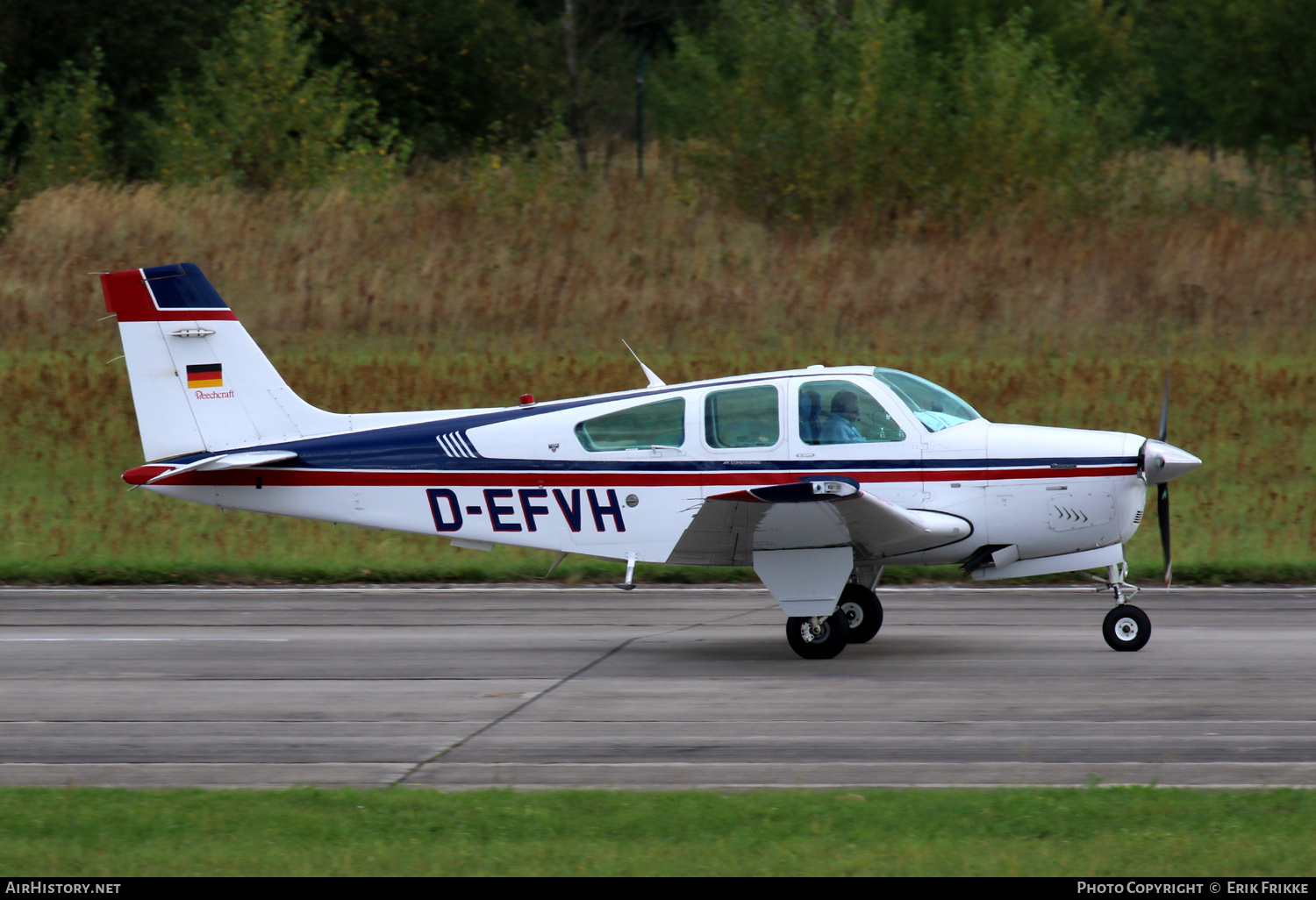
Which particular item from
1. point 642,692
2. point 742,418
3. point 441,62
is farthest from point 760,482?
point 441,62

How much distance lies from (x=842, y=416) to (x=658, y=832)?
452cm

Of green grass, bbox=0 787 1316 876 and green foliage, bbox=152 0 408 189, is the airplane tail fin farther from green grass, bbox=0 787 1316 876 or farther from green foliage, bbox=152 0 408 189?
green foliage, bbox=152 0 408 189

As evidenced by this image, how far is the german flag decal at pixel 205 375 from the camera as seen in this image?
428 inches

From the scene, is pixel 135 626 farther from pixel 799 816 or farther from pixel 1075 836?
pixel 1075 836

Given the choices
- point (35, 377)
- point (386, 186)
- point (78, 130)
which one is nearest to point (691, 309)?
point (386, 186)

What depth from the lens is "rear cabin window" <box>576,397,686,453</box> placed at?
9.97m

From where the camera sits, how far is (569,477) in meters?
10.1

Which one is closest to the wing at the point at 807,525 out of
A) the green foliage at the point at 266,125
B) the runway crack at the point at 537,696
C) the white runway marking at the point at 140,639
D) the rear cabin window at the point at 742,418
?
the rear cabin window at the point at 742,418

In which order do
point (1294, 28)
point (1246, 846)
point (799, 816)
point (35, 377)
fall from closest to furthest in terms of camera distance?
point (1246, 846), point (799, 816), point (35, 377), point (1294, 28)

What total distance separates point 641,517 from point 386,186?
63.4 ft

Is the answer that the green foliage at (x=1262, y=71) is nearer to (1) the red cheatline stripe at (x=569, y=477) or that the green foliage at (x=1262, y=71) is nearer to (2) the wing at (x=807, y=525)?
(1) the red cheatline stripe at (x=569, y=477)

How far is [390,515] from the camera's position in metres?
10.3

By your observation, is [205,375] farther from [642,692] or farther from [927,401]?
[927,401]

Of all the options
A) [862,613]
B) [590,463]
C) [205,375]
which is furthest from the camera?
[205,375]
